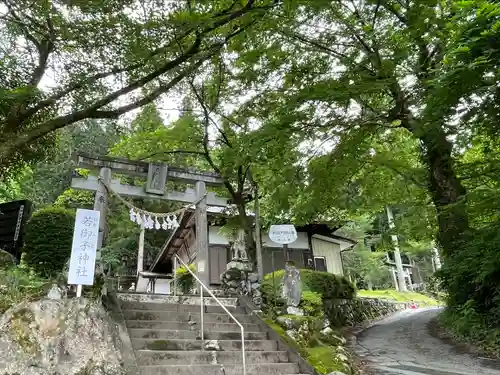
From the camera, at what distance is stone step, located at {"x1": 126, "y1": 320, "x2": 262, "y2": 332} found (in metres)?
7.10

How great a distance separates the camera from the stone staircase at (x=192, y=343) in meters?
5.95

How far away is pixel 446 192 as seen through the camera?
1070 cm

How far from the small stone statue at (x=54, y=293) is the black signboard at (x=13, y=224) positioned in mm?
5175

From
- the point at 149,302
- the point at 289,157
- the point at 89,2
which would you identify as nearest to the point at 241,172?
the point at 289,157

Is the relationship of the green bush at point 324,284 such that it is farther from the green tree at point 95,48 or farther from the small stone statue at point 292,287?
the green tree at point 95,48

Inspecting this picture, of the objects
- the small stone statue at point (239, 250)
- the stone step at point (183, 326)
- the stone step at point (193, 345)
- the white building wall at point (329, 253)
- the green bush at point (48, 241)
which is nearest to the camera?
the stone step at point (193, 345)

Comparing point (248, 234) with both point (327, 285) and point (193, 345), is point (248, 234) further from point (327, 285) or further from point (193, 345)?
point (193, 345)

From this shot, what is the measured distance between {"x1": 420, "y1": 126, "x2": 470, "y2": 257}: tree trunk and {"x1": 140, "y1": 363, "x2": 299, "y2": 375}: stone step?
6.00 metres

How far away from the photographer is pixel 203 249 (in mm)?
10250

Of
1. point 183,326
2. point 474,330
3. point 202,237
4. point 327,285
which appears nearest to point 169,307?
point 183,326

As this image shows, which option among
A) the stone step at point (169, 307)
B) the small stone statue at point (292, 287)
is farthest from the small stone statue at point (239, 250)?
the stone step at point (169, 307)

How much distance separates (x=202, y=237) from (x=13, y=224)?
505cm

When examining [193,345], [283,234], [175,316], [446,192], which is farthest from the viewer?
[446,192]

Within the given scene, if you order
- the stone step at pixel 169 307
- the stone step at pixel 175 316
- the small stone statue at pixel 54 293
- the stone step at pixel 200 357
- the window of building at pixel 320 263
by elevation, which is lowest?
the stone step at pixel 200 357
